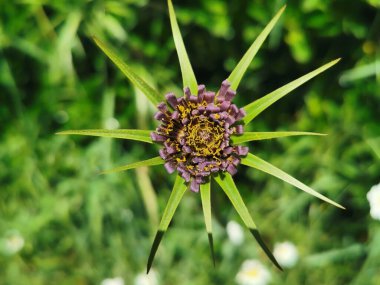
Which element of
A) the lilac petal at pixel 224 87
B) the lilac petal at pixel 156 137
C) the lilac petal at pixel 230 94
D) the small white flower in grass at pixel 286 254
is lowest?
the lilac petal at pixel 156 137

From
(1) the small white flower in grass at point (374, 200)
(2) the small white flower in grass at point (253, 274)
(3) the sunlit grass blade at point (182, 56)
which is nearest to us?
(3) the sunlit grass blade at point (182, 56)

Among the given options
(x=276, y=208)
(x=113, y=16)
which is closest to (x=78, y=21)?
(x=113, y=16)

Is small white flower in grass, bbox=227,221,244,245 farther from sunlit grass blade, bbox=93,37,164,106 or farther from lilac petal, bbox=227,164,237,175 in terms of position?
sunlit grass blade, bbox=93,37,164,106

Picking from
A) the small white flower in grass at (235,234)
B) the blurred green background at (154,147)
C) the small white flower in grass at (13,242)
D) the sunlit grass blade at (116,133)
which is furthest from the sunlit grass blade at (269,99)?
the small white flower in grass at (13,242)

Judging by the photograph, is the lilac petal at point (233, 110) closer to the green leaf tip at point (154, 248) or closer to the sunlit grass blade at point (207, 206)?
the sunlit grass blade at point (207, 206)

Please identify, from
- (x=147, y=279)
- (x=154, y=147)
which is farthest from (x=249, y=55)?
(x=147, y=279)

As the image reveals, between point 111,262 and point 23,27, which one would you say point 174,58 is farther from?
point 111,262
